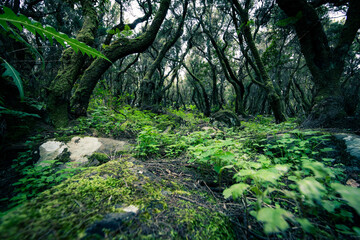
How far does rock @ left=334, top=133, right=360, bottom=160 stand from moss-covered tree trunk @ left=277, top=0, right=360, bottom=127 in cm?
167

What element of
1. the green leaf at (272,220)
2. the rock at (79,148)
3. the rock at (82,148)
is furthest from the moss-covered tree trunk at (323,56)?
the rock at (82,148)

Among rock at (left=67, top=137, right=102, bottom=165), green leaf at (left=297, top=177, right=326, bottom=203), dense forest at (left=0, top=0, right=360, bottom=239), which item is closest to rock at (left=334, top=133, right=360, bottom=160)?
dense forest at (left=0, top=0, right=360, bottom=239)

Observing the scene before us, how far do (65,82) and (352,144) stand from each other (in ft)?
20.0

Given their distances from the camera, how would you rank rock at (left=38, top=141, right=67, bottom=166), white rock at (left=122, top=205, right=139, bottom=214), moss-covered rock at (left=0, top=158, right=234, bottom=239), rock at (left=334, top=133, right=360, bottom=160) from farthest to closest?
rock at (left=38, top=141, right=67, bottom=166), rock at (left=334, top=133, right=360, bottom=160), white rock at (left=122, top=205, right=139, bottom=214), moss-covered rock at (left=0, top=158, right=234, bottom=239)

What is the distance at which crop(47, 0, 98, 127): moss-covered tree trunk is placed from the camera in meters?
3.28

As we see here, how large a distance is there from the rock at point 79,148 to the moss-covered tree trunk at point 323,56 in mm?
5074

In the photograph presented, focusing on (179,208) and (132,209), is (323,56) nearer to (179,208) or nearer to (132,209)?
(179,208)

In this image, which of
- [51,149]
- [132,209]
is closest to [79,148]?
[51,149]

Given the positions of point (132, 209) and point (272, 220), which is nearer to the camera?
point (272, 220)

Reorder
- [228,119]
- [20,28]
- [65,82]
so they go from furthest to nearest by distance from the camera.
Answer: [228,119], [65,82], [20,28]

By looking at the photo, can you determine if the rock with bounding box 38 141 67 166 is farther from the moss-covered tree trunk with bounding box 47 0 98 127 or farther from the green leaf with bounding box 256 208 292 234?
the green leaf with bounding box 256 208 292 234

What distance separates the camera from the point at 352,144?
2.02m

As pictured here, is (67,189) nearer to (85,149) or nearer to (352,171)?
(85,149)

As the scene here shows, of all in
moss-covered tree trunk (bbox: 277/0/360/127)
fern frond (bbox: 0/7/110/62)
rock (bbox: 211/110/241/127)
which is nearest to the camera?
fern frond (bbox: 0/7/110/62)
